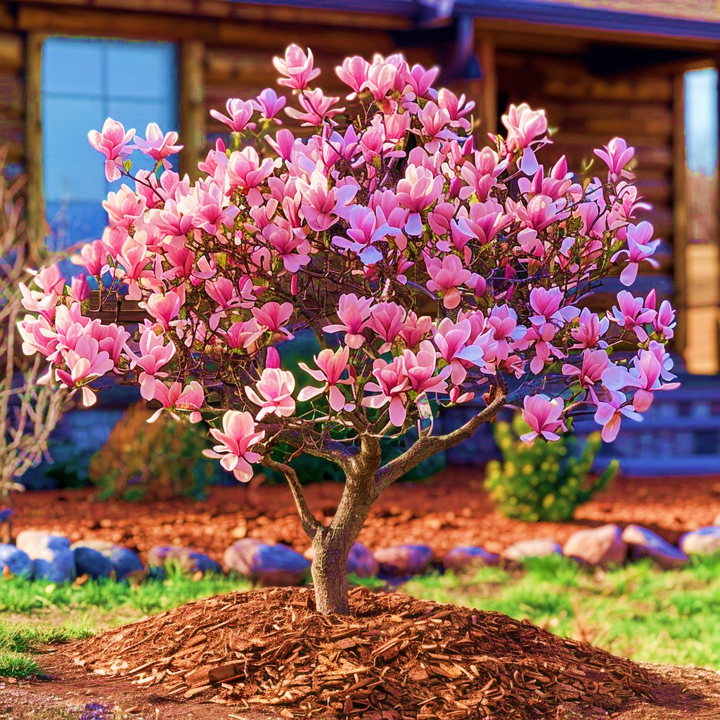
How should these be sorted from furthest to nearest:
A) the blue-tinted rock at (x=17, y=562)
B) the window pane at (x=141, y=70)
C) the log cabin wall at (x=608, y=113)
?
the log cabin wall at (x=608, y=113) → the window pane at (x=141, y=70) → the blue-tinted rock at (x=17, y=562)

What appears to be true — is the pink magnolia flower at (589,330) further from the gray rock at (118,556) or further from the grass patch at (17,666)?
the gray rock at (118,556)

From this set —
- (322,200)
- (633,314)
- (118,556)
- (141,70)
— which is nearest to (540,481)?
(118,556)

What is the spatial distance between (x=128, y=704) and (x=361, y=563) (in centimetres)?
303

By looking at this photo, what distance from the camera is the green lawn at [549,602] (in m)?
4.69

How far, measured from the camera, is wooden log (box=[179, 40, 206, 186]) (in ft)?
32.3

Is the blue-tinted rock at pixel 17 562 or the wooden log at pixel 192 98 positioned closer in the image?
the blue-tinted rock at pixel 17 562

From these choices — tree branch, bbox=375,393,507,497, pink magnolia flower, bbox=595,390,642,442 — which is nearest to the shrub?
tree branch, bbox=375,393,507,497

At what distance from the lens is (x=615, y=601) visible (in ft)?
19.4

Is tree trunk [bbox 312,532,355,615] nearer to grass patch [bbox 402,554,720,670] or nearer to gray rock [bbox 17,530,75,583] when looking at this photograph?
grass patch [bbox 402,554,720,670]

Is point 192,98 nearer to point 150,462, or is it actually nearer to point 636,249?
point 150,462

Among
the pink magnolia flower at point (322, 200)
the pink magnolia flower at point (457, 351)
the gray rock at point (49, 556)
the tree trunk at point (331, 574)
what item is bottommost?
the gray rock at point (49, 556)

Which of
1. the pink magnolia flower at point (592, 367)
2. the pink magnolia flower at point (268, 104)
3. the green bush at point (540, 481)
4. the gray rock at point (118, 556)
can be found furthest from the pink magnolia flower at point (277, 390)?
the green bush at point (540, 481)

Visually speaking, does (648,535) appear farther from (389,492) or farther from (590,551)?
(389,492)

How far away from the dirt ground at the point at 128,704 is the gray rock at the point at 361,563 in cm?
249
